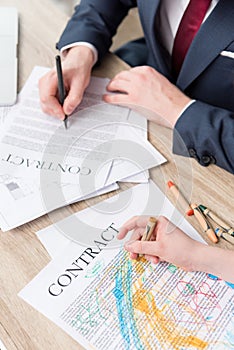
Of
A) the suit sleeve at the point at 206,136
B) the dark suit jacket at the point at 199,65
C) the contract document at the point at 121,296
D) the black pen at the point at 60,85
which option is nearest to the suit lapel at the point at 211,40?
the dark suit jacket at the point at 199,65

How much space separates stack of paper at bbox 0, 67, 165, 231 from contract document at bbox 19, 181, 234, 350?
6 cm

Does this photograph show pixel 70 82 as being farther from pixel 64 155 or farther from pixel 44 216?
pixel 44 216

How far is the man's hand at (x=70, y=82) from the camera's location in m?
0.98

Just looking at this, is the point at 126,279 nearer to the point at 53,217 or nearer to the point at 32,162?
the point at 53,217

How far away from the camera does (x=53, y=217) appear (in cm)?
83

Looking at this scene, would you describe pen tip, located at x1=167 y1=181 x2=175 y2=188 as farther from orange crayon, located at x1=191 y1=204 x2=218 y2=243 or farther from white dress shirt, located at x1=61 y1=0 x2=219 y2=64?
white dress shirt, located at x1=61 y1=0 x2=219 y2=64

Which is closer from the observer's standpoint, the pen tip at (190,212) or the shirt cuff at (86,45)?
the pen tip at (190,212)

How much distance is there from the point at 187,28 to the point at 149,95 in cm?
19

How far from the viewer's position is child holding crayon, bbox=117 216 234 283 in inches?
30.0

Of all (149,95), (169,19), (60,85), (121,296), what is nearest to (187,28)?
(169,19)

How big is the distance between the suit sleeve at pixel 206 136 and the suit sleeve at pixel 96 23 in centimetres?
28

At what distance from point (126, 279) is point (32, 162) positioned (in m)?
0.28

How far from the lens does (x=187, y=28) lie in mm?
1091

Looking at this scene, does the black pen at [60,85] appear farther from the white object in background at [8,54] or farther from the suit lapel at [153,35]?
the suit lapel at [153,35]
